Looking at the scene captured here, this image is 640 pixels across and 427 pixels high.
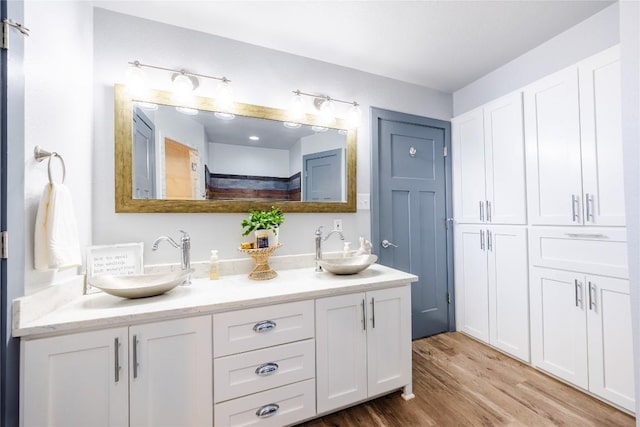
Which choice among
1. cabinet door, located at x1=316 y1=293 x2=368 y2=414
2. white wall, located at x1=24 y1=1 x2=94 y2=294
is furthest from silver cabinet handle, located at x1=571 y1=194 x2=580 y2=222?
white wall, located at x1=24 y1=1 x2=94 y2=294

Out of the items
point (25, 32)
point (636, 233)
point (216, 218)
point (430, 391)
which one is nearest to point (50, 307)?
point (216, 218)

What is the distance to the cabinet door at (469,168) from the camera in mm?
2376

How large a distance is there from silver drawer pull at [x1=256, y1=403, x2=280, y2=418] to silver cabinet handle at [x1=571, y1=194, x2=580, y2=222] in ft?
6.99

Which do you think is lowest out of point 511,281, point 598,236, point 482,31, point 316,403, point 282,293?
point 316,403

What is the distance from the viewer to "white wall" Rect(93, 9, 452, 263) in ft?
5.17

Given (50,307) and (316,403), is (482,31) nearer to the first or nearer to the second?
(316,403)

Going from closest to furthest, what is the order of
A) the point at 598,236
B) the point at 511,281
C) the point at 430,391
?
1. the point at 598,236
2. the point at 430,391
3. the point at 511,281

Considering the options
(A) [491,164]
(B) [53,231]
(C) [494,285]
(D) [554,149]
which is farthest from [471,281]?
(B) [53,231]

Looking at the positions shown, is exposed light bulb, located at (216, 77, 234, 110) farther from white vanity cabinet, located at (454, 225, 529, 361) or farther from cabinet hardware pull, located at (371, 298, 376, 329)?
white vanity cabinet, located at (454, 225, 529, 361)

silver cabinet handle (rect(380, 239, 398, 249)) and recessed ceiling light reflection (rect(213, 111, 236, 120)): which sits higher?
recessed ceiling light reflection (rect(213, 111, 236, 120))

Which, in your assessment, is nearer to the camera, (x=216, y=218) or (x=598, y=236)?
(x=598, y=236)

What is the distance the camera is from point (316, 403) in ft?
4.78

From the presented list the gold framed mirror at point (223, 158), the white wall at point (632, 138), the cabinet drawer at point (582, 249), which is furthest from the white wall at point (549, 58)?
the gold framed mirror at point (223, 158)

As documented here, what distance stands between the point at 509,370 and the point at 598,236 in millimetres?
1116
